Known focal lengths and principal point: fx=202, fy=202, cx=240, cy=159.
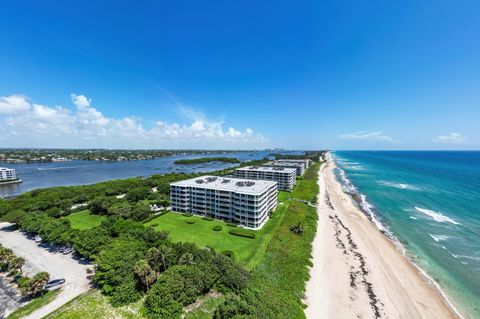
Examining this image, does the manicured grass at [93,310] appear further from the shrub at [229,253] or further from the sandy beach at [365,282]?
the sandy beach at [365,282]

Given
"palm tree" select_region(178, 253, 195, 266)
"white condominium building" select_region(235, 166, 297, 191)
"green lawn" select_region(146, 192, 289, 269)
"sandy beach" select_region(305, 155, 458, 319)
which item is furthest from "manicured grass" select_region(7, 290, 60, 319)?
"white condominium building" select_region(235, 166, 297, 191)

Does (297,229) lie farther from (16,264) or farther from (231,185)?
(16,264)

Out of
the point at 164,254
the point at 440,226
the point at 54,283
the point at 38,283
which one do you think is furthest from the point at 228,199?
the point at 440,226

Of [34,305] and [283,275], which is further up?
[283,275]

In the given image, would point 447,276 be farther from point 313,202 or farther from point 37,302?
point 37,302

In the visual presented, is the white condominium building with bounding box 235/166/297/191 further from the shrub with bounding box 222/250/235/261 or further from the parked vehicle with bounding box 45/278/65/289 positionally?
the parked vehicle with bounding box 45/278/65/289
